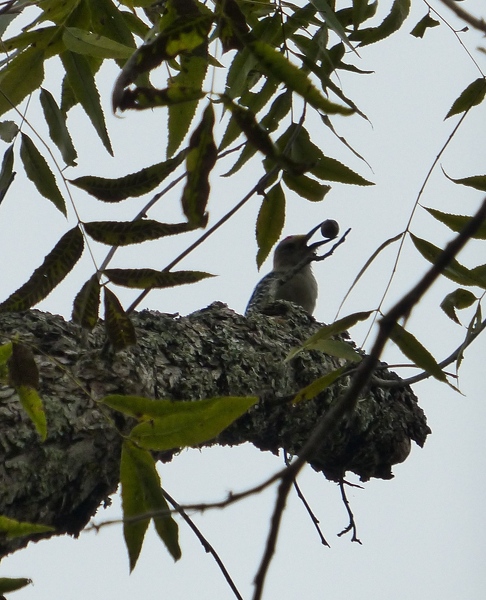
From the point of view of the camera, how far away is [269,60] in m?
1.28

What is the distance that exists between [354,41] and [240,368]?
1.15 meters

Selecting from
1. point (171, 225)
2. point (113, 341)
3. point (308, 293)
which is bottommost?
point (113, 341)

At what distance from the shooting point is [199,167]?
127 centimetres

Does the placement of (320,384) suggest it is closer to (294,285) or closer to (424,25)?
(424,25)

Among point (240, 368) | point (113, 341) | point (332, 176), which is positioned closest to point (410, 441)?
point (240, 368)

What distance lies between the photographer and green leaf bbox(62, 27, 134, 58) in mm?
1808

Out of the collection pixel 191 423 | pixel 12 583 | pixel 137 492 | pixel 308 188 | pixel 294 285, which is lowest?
pixel 12 583

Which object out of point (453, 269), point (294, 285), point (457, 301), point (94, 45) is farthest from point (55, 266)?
point (294, 285)

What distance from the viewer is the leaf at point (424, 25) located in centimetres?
256

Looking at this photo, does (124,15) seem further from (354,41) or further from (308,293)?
(308,293)

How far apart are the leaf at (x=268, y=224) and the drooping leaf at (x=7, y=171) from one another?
0.69 metres

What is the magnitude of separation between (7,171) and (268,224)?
723 millimetres

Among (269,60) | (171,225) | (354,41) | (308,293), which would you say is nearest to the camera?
(269,60)

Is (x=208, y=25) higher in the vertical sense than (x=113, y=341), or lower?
higher
